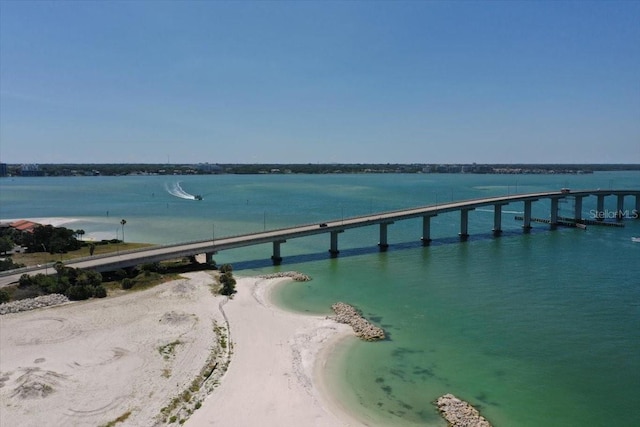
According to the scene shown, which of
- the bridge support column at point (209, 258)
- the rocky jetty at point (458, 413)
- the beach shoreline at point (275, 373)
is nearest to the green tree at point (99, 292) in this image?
the beach shoreline at point (275, 373)

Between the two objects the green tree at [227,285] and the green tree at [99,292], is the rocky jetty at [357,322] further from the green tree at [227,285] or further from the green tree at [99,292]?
the green tree at [99,292]

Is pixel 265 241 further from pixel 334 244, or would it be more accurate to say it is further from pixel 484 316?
pixel 484 316

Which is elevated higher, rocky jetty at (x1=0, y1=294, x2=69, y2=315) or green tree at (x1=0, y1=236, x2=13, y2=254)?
green tree at (x1=0, y1=236, x2=13, y2=254)

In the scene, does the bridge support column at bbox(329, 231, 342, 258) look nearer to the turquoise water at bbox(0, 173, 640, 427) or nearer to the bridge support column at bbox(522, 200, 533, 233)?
the turquoise water at bbox(0, 173, 640, 427)

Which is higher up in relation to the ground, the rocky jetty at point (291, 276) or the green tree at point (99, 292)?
the green tree at point (99, 292)

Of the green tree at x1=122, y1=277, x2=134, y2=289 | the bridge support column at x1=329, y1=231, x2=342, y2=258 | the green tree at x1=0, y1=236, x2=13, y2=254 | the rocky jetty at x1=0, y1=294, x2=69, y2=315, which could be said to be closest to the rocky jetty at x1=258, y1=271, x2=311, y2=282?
the bridge support column at x1=329, y1=231, x2=342, y2=258

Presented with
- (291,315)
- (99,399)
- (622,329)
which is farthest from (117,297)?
(622,329)
